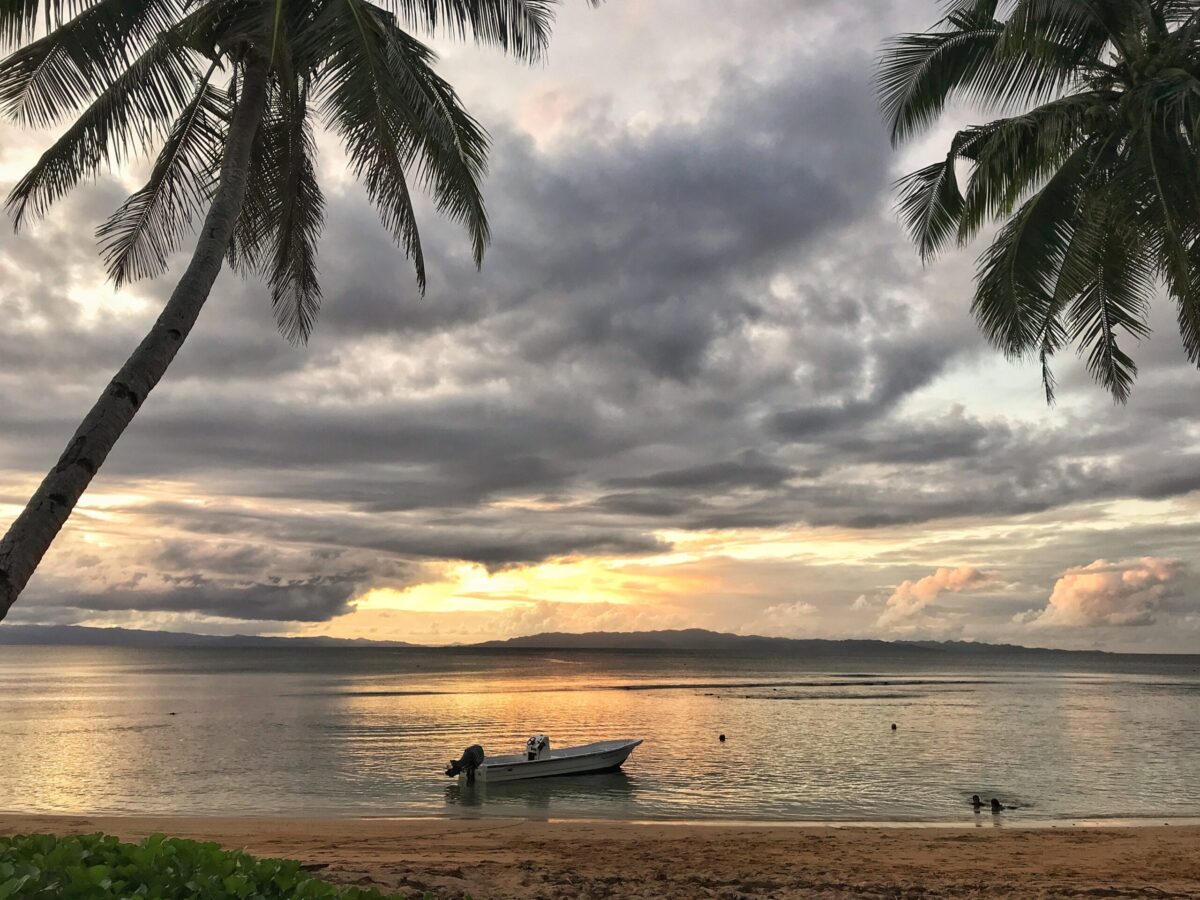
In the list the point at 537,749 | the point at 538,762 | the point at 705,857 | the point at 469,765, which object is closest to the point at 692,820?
the point at 538,762

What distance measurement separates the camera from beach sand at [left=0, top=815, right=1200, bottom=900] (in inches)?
400

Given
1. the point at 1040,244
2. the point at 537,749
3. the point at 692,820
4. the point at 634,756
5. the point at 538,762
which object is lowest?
the point at 692,820

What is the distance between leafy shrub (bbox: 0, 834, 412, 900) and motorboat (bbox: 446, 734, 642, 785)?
73.8 ft

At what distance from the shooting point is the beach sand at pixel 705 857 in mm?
10172

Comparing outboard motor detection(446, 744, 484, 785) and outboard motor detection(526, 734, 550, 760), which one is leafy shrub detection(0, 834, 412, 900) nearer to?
outboard motor detection(446, 744, 484, 785)

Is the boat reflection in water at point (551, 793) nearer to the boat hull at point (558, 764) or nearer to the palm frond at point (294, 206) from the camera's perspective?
the boat hull at point (558, 764)

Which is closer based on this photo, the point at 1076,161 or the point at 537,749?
the point at 1076,161

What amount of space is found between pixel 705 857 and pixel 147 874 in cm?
1044

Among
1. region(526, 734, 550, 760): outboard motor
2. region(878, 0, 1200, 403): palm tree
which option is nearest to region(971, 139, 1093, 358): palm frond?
region(878, 0, 1200, 403): palm tree

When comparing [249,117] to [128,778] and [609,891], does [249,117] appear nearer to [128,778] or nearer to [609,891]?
[609,891]

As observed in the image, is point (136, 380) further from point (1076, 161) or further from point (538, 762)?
point (538, 762)

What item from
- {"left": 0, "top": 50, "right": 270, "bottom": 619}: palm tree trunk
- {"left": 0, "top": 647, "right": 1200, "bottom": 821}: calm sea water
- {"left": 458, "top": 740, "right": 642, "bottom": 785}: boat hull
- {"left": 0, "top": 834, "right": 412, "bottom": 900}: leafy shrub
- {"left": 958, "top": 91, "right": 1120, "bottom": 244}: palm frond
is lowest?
{"left": 0, "top": 647, "right": 1200, "bottom": 821}: calm sea water

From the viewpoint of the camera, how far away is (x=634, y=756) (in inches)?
1353

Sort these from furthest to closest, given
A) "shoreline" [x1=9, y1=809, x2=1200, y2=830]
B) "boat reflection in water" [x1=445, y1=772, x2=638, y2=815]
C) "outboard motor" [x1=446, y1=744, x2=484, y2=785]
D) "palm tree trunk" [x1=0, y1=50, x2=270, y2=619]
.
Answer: "outboard motor" [x1=446, y1=744, x2=484, y2=785]
"boat reflection in water" [x1=445, y1=772, x2=638, y2=815]
"shoreline" [x1=9, y1=809, x2=1200, y2=830]
"palm tree trunk" [x1=0, y1=50, x2=270, y2=619]
